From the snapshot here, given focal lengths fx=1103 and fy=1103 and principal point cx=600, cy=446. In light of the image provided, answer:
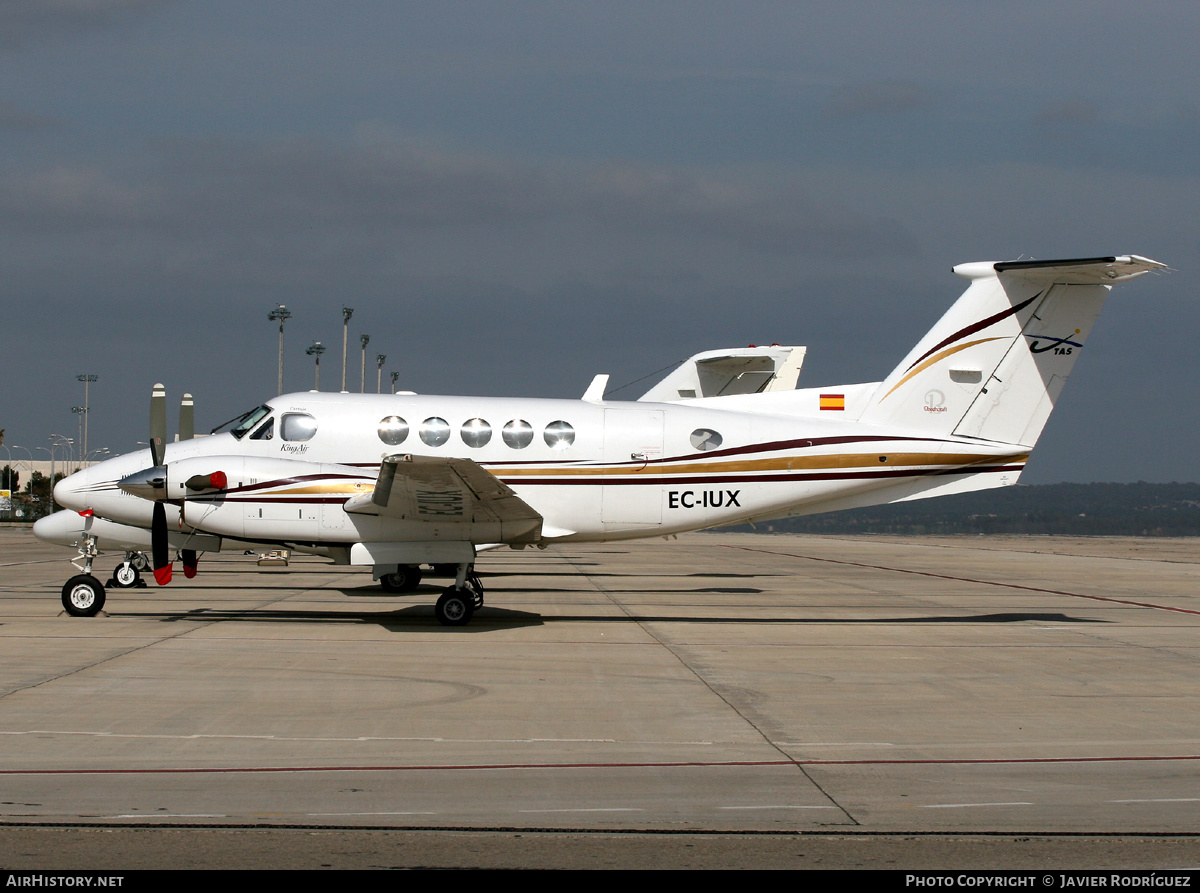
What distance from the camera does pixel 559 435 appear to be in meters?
15.8

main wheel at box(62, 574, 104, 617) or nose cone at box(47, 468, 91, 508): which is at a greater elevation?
nose cone at box(47, 468, 91, 508)

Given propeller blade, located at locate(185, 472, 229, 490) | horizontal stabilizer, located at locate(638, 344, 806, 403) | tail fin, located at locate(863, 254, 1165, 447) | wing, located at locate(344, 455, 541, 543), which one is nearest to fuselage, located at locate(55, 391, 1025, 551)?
tail fin, located at locate(863, 254, 1165, 447)

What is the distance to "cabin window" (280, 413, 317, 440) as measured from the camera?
52.0 feet

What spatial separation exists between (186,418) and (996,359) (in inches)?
503

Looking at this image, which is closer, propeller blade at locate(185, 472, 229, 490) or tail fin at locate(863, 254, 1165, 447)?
propeller blade at locate(185, 472, 229, 490)

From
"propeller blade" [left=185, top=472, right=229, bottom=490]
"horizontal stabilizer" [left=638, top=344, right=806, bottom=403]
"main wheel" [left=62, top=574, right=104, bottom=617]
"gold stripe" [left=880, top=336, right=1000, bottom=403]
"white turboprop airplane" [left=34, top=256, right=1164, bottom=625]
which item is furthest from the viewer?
"horizontal stabilizer" [left=638, top=344, right=806, bottom=403]

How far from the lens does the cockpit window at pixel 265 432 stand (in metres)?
15.8

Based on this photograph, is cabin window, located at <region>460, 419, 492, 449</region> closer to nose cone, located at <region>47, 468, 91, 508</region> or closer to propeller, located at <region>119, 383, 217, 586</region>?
propeller, located at <region>119, 383, 217, 586</region>

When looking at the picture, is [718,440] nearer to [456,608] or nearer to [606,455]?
[606,455]

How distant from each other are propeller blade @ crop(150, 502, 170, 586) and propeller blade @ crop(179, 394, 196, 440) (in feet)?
11.8

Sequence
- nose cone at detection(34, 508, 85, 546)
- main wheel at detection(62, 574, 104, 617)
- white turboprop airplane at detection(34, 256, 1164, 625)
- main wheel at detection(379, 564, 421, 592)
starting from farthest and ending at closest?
main wheel at detection(379, 564, 421, 592)
nose cone at detection(34, 508, 85, 546)
white turboprop airplane at detection(34, 256, 1164, 625)
main wheel at detection(62, 574, 104, 617)

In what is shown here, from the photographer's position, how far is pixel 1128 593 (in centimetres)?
2275

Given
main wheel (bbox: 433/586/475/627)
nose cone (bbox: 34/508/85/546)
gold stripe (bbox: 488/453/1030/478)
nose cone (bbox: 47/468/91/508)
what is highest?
gold stripe (bbox: 488/453/1030/478)

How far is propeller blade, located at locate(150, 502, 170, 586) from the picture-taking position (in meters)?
14.4
